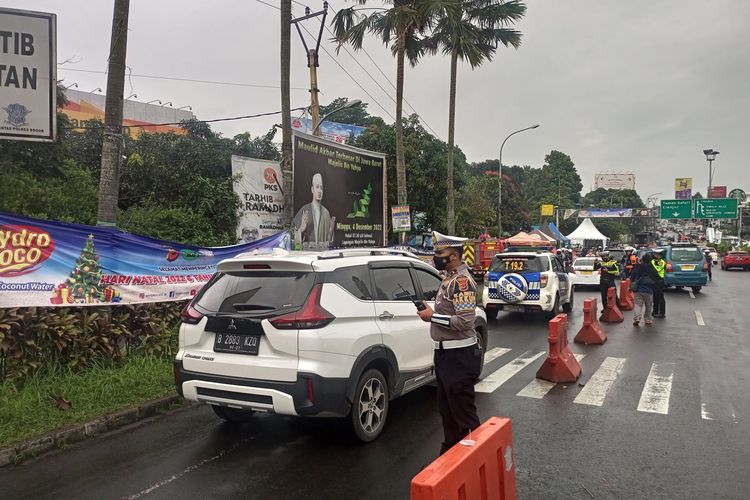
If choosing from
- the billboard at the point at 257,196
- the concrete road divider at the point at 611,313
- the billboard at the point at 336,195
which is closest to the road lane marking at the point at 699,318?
the concrete road divider at the point at 611,313

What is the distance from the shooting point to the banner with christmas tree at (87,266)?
5832mm

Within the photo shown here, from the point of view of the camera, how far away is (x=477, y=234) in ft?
125

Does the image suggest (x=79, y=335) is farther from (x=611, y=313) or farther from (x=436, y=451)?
(x=611, y=313)

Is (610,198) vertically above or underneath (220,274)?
above

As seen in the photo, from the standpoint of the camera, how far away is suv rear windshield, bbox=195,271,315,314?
183 inches

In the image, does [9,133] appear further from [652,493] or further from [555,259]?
[555,259]

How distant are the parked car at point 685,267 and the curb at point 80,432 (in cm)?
1936

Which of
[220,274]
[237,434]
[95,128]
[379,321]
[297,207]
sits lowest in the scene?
[237,434]

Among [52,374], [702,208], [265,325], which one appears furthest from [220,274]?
[702,208]

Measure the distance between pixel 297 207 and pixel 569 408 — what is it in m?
8.62

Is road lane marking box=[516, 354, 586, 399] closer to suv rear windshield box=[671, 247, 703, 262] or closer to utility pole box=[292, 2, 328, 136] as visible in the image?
utility pole box=[292, 2, 328, 136]

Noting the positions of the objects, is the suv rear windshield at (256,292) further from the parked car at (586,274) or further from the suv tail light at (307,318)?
the parked car at (586,274)

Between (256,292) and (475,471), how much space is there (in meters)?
2.76

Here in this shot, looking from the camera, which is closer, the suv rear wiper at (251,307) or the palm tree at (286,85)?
the suv rear wiper at (251,307)
